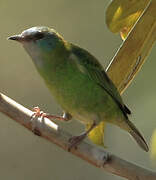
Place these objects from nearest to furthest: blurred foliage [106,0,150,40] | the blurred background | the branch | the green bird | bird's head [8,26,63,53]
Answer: the branch, blurred foliage [106,0,150,40], bird's head [8,26,63,53], the green bird, the blurred background

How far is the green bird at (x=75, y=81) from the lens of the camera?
2.79 m

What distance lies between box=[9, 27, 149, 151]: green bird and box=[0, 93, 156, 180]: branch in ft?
2.09

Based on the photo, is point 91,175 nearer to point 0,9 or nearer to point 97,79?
point 0,9

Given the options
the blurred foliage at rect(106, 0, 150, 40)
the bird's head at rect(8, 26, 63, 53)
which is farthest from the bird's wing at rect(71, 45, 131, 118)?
the blurred foliage at rect(106, 0, 150, 40)

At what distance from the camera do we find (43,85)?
214 inches

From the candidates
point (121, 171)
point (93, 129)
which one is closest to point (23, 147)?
point (93, 129)

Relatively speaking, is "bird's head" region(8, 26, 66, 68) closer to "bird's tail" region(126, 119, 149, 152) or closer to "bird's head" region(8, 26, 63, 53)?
"bird's head" region(8, 26, 63, 53)

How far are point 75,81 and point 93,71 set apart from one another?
0.14 meters

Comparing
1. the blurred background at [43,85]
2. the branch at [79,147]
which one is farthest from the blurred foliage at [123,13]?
the blurred background at [43,85]

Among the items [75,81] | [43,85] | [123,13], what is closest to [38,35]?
[75,81]

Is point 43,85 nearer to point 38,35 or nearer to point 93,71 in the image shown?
point 93,71

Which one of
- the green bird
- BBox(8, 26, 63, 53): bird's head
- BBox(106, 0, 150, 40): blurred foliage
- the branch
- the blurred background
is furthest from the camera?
the blurred background

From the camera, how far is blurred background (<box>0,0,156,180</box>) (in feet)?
17.1

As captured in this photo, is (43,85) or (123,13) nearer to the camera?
(123,13)
